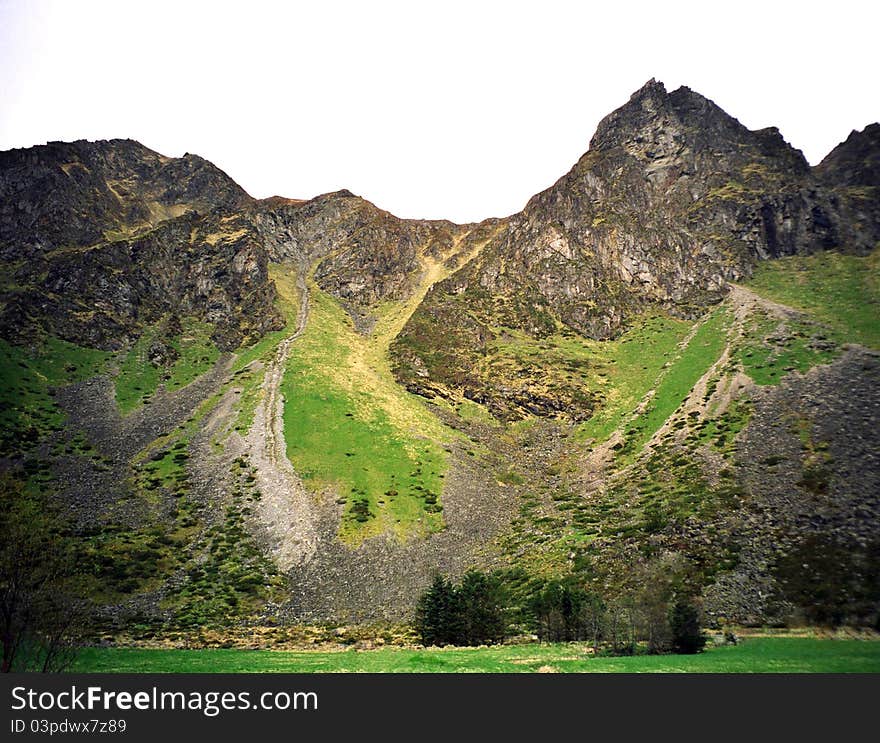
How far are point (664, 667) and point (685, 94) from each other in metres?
216

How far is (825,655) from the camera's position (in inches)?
964

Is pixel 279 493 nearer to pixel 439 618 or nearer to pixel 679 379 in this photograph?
pixel 439 618

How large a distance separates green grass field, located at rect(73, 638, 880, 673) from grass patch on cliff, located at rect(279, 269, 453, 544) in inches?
1641

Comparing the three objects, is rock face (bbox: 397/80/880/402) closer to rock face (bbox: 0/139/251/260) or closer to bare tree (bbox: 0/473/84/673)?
bare tree (bbox: 0/473/84/673)

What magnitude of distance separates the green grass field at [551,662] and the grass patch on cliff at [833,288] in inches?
3225

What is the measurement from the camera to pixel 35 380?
10169cm

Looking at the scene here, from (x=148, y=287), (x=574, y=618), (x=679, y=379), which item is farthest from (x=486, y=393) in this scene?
(x=148, y=287)

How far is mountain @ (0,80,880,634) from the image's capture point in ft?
189

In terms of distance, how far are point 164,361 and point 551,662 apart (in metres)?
125

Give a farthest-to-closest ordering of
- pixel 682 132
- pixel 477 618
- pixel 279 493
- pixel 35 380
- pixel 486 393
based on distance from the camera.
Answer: pixel 682 132 < pixel 486 393 < pixel 35 380 < pixel 279 493 < pixel 477 618

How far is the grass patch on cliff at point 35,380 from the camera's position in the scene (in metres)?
84.3

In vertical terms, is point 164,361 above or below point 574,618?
above
